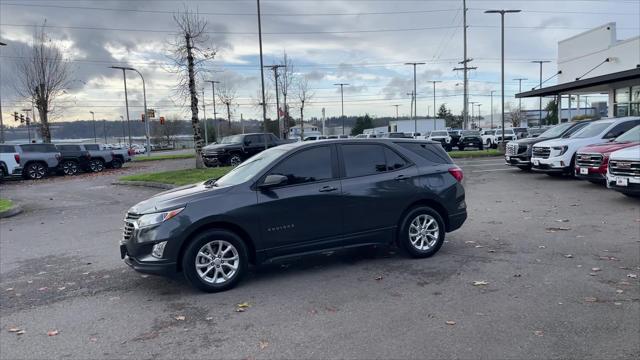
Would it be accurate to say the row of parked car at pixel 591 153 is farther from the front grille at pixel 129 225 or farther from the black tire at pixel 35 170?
the black tire at pixel 35 170

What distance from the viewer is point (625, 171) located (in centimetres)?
1054

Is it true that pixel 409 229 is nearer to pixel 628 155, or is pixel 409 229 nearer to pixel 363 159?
pixel 363 159

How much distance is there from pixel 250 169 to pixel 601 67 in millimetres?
35236

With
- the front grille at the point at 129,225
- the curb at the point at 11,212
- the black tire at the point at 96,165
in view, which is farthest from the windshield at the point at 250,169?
the black tire at the point at 96,165

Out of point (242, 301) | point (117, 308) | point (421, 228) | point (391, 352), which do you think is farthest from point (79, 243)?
point (391, 352)

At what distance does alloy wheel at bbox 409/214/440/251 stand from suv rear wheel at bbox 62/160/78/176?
2468 centimetres

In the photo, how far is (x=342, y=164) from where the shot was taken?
21.2ft

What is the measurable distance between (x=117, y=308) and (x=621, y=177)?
1013cm

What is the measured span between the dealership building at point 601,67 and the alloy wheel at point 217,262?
24.7 meters

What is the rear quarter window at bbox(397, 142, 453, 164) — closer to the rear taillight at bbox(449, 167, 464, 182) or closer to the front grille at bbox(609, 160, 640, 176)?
the rear taillight at bbox(449, 167, 464, 182)

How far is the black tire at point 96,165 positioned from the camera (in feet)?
92.4

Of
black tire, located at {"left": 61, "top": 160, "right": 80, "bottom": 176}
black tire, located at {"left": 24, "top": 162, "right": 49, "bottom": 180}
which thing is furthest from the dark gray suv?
black tire, located at {"left": 61, "top": 160, "right": 80, "bottom": 176}

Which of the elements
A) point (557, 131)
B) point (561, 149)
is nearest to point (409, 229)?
point (561, 149)

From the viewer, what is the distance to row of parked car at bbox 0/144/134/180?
2319 centimetres
